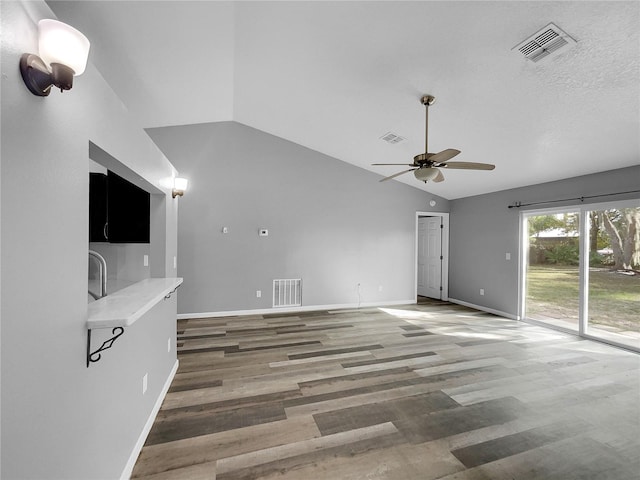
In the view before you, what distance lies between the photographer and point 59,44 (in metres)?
0.79

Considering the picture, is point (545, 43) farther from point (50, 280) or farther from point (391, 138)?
point (50, 280)

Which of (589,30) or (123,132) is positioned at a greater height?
(589,30)

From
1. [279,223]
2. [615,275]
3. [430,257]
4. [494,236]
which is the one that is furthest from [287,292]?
[615,275]

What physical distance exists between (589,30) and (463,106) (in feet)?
4.03

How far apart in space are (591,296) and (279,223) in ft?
17.0

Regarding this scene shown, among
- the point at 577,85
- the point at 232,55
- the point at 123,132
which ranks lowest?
the point at 123,132

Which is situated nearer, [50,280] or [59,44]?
[59,44]

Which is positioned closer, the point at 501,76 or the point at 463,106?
the point at 501,76

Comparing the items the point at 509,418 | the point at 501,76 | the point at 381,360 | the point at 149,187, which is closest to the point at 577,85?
the point at 501,76

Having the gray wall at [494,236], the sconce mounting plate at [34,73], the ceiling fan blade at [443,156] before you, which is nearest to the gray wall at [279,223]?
the gray wall at [494,236]

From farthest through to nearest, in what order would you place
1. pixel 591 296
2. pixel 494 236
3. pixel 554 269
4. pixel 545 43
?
1. pixel 494 236
2. pixel 554 269
3. pixel 591 296
4. pixel 545 43

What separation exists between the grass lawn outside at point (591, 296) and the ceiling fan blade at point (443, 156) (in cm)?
338

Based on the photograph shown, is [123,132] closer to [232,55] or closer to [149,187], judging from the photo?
[149,187]

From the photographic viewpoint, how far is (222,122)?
5059 mm
